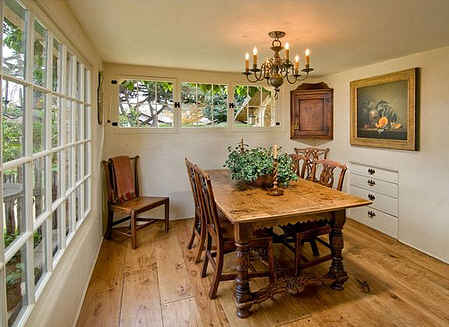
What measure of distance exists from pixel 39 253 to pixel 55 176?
0.47 meters

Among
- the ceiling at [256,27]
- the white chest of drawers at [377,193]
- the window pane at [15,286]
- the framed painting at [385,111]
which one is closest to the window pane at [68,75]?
the ceiling at [256,27]

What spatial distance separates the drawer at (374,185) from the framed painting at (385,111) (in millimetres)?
467

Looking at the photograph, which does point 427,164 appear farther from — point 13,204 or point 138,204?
point 13,204

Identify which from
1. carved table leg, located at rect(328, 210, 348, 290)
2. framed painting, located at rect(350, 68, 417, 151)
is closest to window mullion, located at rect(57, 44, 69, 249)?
carved table leg, located at rect(328, 210, 348, 290)

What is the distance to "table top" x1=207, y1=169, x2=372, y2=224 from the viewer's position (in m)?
1.85

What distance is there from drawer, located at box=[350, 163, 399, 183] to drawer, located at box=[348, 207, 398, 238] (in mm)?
452

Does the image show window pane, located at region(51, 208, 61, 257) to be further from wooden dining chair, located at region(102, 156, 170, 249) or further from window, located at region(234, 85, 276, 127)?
window, located at region(234, 85, 276, 127)

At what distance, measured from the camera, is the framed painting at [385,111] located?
10.0ft

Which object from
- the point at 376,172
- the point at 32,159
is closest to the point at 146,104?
the point at 32,159

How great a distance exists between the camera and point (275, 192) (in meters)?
2.30

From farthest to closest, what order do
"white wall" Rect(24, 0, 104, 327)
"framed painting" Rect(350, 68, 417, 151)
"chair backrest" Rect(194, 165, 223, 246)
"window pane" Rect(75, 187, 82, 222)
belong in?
"framed painting" Rect(350, 68, 417, 151) → "window pane" Rect(75, 187, 82, 222) → "chair backrest" Rect(194, 165, 223, 246) → "white wall" Rect(24, 0, 104, 327)

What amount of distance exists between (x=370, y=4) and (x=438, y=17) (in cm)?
63

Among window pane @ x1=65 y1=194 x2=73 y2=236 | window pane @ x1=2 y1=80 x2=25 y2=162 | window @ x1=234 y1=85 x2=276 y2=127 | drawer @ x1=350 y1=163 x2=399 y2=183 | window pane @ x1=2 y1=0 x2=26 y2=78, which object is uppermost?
window @ x1=234 y1=85 x2=276 y2=127

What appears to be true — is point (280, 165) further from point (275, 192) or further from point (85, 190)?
point (85, 190)
